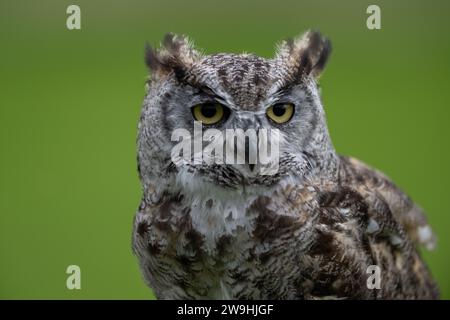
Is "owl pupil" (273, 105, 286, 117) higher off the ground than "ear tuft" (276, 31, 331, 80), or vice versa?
"ear tuft" (276, 31, 331, 80)

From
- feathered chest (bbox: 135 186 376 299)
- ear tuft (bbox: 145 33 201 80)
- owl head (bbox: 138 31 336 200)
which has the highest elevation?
ear tuft (bbox: 145 33 201 80)

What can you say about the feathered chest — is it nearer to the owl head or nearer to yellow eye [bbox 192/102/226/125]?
the owl head

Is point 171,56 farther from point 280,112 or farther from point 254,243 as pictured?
point 254,243

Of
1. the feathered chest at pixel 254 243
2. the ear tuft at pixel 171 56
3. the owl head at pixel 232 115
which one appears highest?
the ear tuft at pixel 171 56

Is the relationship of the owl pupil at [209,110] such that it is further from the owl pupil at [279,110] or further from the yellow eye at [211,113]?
the owl pupil at [279,110]

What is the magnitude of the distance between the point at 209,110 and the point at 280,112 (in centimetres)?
20

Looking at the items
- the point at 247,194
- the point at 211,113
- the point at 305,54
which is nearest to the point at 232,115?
the point at 211,113

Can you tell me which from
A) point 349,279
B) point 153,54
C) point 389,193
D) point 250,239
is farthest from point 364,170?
point 153,54

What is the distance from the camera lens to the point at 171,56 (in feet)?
6.36

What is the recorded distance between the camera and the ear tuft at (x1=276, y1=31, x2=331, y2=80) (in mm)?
1904

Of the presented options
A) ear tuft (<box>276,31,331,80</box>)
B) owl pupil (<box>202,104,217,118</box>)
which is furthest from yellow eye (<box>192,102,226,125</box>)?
ear tuft (<box>276,31,331,80</box>)

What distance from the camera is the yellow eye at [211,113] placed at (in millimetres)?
1775

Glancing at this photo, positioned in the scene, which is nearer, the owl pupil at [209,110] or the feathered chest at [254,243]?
the owl pupil at [209,110]

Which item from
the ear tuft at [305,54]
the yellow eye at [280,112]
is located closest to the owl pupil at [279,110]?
the yellow eye at [280,112]
